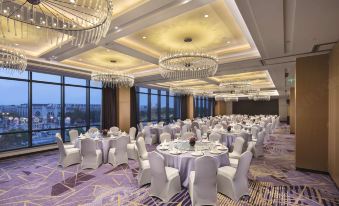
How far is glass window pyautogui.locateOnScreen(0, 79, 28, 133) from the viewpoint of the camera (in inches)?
296

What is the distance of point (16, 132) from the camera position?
7.75m

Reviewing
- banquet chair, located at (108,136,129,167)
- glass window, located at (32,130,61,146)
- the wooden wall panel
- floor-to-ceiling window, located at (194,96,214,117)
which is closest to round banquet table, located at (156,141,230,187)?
banquet chair, located at (108,136,129,167)

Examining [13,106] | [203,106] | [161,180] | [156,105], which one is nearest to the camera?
[161,180]

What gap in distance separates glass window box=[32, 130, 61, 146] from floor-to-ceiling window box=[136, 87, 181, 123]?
20.1 feet

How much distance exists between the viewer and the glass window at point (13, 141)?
24.0ft

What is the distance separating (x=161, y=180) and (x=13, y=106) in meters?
7.57

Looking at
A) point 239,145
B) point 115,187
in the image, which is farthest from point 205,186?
point 239,145

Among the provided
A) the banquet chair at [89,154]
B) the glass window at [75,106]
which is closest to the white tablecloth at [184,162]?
the banquet chair at [89,154]

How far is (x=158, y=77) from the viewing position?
966 cm

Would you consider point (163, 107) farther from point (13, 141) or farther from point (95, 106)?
point (13, 141)

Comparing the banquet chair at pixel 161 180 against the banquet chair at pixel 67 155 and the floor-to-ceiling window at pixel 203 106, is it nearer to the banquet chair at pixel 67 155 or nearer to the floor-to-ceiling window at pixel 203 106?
the banquet chair at pixel 67 155

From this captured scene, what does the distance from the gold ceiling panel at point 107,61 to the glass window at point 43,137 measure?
3.43 meters

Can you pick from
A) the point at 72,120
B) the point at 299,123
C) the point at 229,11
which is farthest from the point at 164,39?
the point at 72,120

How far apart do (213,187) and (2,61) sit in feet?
18.1
